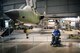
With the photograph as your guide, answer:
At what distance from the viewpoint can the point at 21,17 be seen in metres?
6.69

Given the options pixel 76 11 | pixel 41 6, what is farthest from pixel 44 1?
pixel 76 11

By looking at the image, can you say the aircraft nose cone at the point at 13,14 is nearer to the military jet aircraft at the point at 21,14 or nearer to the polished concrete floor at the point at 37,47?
the military jet aircraft at the point at 21,14

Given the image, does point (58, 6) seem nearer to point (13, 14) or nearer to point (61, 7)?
point (61, 7)

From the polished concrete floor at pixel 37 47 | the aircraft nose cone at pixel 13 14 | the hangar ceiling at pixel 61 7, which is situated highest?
the hangar ceiling at pixel 61 7

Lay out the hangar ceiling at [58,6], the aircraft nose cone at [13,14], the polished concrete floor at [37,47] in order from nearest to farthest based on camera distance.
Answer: the aircraft nose cone at [13,14] < the polished concrete floor at [37,47] < the hangar ceiling at [58,6]

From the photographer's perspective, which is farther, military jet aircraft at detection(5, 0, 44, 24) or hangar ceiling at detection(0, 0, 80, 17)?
hangar ceiling at detection(0, 0, 80, 17)

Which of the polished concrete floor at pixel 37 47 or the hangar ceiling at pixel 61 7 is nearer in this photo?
the polished concrete floor at pixel 37 47

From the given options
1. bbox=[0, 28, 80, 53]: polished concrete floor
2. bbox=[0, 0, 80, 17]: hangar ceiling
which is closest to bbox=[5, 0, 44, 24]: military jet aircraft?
bbox=[0, 28, 80, 53]: polished concrete floor

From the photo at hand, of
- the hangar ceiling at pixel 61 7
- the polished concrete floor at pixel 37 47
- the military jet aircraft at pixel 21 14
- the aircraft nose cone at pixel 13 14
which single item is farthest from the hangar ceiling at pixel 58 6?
the aircraft nose cone at pixel 13 14

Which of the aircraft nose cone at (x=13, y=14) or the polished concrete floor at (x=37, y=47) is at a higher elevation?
the aircraft nose cone at (x=13, y=14)

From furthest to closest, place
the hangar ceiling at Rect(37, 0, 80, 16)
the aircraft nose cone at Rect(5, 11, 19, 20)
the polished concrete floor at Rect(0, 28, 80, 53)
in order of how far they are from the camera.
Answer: the hangar ceiling at Rect(37, 0, 80, 16) → the polished concrete floor at Rect(0, 28, 80, 53) → the aircraft nose cone at Rect(5, 11, 19, 20)

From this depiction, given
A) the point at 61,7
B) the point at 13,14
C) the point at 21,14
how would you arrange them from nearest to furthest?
1. the point at 13,14
2. the point at 21,14
3. the point at 61,7

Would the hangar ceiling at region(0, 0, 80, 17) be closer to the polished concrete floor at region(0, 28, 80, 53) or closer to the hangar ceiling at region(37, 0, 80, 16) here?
the hangar ceiling at region(37, 0, 80, 16)

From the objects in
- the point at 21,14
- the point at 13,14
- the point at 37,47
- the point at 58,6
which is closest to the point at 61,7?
the point at 58,6
